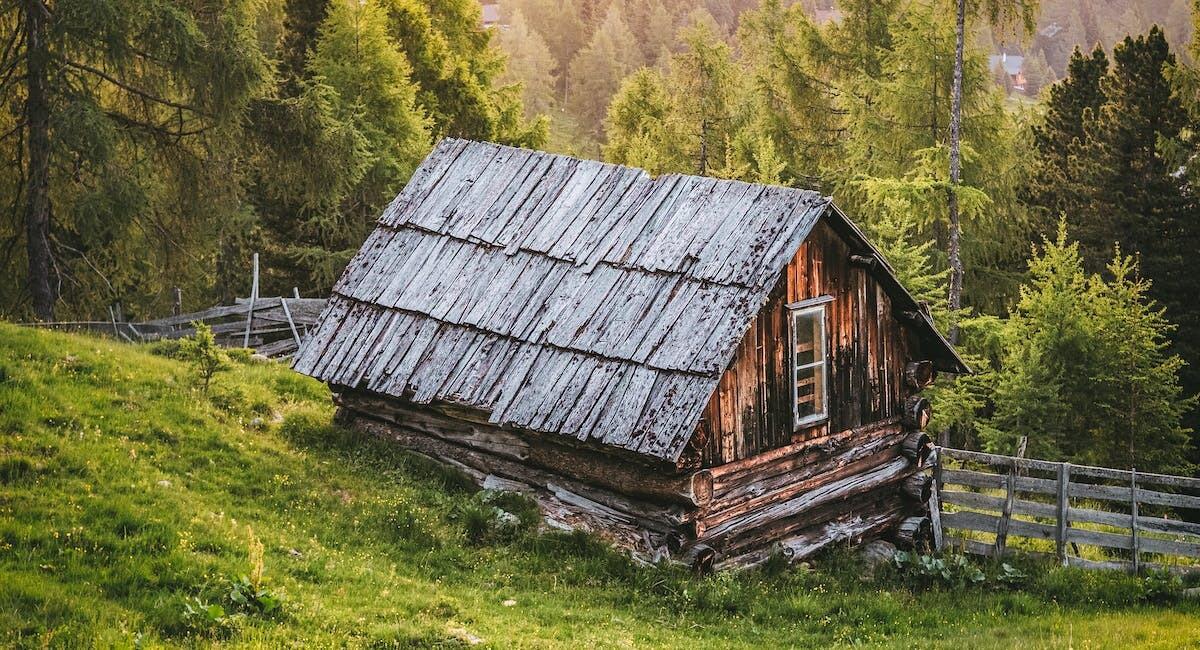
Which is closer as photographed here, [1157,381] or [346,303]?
[346,303]

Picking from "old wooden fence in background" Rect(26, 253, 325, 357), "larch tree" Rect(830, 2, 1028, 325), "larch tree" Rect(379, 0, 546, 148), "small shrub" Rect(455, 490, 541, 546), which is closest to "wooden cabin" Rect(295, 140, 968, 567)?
"small shrub" Rect(455, 490, 541, 546)

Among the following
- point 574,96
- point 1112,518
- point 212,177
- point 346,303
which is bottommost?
point 1112,518

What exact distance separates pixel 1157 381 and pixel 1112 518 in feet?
30.0

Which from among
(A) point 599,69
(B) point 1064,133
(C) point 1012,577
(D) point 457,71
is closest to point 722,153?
(D) point 457,71

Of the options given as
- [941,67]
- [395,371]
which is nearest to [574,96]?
[941,67]

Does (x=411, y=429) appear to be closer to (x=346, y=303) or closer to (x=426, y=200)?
(x=346, y=303)

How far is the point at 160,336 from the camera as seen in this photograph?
26.3 metres

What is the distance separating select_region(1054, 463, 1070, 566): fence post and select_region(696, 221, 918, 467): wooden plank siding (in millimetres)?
2628

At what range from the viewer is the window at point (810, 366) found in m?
15.8

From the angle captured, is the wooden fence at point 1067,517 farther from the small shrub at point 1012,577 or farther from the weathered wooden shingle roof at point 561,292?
the weathered wooden shingle roof at point 561,292

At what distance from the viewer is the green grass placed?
1066 centimetres

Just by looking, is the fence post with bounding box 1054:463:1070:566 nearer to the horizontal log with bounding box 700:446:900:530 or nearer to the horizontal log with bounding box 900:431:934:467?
the horizontal log with bounding box 900:431:934:467

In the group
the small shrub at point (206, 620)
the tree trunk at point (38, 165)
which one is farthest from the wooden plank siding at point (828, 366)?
the tree trunk at point (38, 165)

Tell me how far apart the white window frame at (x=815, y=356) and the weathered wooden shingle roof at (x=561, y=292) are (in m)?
1.16
